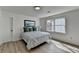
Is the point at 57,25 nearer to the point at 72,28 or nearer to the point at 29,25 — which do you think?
the point at 72,28

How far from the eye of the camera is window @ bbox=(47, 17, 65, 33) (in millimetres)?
3668

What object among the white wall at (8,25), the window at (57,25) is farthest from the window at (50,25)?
the white wall at (8,25)

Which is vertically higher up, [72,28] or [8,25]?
[8,25]

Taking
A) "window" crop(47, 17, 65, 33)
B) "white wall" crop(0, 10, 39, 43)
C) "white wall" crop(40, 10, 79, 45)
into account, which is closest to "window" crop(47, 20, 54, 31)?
"window" crop(47, 17, 65, 33)

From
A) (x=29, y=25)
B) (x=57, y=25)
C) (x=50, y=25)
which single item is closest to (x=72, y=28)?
(x=57, y=25)

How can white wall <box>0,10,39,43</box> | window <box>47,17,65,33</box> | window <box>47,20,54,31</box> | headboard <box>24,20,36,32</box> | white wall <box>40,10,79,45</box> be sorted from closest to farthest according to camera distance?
white wall <box>40,10,79,45</box>
white wall <box>0,10,39,43</box>
window <box>47,17,65,33</box>
headboard <box>24,20,36,32</box>
window <box>47,20,54,31</box>

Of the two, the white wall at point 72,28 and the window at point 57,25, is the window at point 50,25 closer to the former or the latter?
the window at point 57,25

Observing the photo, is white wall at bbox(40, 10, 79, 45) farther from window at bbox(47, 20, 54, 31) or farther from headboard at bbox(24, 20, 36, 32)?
headboard at bbox(24, 20, 36, 32)

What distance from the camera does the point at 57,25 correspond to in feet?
13.3

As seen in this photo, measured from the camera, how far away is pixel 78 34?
284cm

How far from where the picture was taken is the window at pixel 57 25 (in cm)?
367

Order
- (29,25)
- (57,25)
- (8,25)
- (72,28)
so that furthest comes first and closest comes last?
(29,25)
(57,25)
(8,25)
(72,28)
